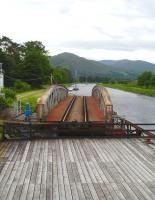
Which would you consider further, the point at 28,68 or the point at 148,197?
the point at 28,68

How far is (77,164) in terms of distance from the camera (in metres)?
13.6

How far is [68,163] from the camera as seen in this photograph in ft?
45.1

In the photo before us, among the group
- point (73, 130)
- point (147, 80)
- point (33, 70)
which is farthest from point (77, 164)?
point (147, 80)

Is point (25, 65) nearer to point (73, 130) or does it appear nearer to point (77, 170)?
point (73, 130)

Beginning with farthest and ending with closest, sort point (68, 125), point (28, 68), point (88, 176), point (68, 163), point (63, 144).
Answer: point (28, 68), point (68, 125), point (63, 144), point (68, 163), point (88, 176)

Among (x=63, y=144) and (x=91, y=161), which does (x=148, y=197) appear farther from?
(x=63, y=144)

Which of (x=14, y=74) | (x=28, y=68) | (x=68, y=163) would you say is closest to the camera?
(x=68, y=163)

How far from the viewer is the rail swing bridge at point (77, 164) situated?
34.7 feet

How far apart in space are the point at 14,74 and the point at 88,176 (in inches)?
3189

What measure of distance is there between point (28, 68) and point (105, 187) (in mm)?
87741

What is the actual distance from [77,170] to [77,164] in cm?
81

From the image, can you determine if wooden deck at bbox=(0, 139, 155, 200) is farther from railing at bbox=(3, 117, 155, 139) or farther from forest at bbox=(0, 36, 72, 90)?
forest at bbox=(0, 36, 72, 90)

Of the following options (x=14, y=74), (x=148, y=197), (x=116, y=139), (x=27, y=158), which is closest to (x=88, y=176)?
(x=148, y=197)

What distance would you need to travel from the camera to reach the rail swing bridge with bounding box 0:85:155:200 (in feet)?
34.7
